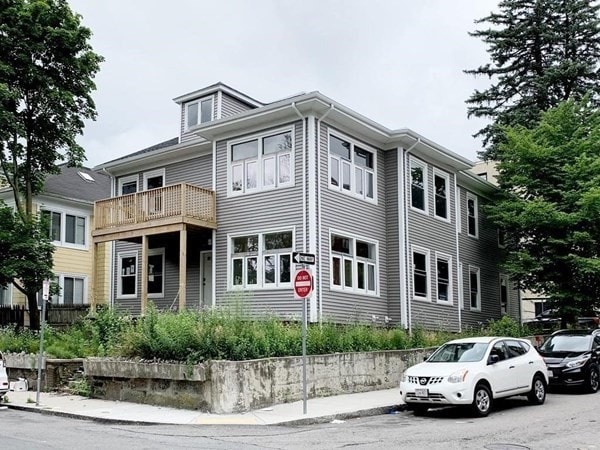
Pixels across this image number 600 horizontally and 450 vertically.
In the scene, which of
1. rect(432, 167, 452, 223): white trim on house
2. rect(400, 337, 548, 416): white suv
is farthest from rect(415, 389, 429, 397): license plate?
rect(432, 167, 452, 223): white trim on house

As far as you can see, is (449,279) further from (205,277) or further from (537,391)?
(537,391)

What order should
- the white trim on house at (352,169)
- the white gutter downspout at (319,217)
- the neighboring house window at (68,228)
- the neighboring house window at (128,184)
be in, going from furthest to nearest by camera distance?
1. the neighboring house window at (68,228)
2. the neighboring house window at (128,184)
3. the white trim on house at (352,169)
4. the white gutter downspout at (319,217)

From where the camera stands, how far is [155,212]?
22.3 meters

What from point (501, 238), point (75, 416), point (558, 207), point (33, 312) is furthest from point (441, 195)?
point (75, 416)

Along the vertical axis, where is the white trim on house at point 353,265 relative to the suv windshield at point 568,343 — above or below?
above

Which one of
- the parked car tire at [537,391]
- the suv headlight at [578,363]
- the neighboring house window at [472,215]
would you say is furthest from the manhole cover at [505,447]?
the neighboring house window at [472,215]

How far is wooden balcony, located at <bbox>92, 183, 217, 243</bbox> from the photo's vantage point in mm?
21500

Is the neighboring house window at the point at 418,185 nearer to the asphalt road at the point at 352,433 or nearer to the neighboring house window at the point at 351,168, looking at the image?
the neighboring house window at the point at 351,168

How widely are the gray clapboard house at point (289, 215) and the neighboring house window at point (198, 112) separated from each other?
0.04 meters

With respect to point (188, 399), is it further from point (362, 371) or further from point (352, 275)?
Result: point (352, 275)

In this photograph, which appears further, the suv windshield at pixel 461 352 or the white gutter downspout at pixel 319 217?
the white gutter downspout at pixel 319 217

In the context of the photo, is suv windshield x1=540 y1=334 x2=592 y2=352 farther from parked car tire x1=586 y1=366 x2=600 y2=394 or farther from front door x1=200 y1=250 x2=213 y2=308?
front door x1=200 y1=250 x2=213 y2=308

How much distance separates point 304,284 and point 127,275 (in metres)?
15.0

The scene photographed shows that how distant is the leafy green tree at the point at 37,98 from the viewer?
2400 cm
